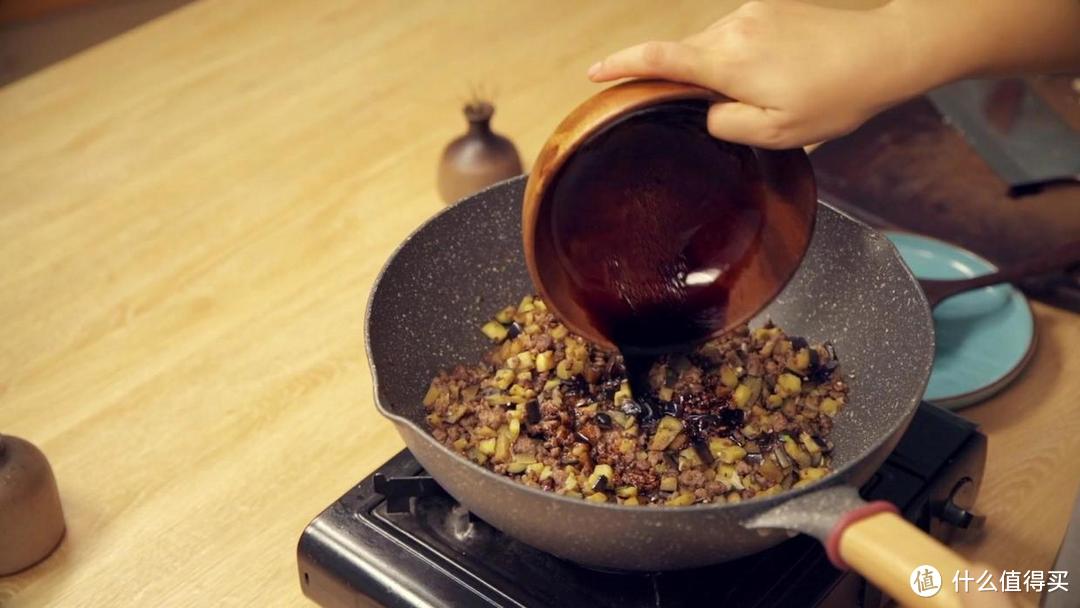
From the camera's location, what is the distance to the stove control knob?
43.7 inches

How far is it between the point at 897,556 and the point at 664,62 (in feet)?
1.41

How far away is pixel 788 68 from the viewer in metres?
0.95

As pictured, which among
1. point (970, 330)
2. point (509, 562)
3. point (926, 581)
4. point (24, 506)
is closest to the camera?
point (926, 581)

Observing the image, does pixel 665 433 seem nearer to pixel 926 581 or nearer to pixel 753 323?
pixel 753 323

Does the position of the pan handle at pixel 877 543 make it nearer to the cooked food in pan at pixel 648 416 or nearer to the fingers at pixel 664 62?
the cooked food in pan at pixel 648 416

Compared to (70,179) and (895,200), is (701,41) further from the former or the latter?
(70,179)

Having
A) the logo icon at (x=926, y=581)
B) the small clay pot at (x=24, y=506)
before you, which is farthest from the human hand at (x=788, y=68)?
the small clay pot at (x=24, y=506)

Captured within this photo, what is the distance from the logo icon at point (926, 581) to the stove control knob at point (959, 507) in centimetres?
42

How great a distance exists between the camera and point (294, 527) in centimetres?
122

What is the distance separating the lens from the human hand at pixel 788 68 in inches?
36.2

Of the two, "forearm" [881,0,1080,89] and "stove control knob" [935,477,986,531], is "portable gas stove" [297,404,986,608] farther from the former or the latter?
"forearm" [881,0,1080,89]

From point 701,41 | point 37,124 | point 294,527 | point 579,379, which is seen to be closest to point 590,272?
point 579,379

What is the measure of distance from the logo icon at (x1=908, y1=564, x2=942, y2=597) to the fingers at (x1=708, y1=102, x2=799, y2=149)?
0.39 meters

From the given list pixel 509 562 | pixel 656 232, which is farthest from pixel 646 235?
pixel 509 562
